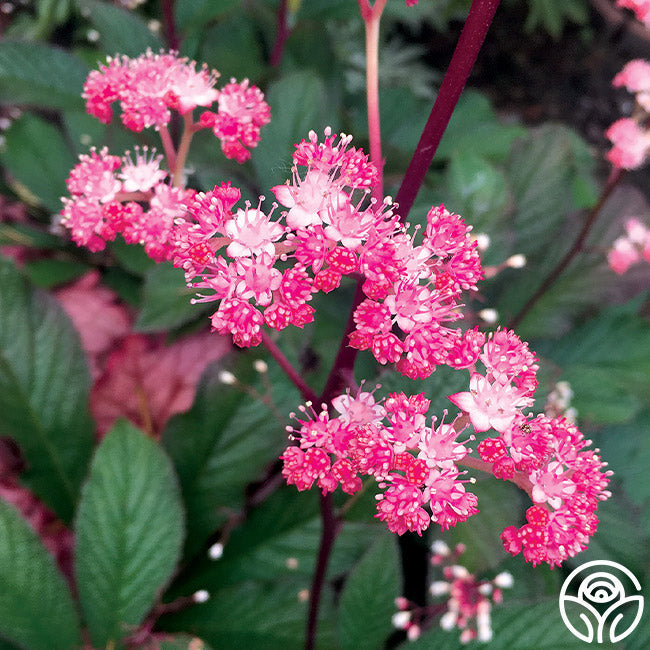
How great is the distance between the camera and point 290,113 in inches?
33.2

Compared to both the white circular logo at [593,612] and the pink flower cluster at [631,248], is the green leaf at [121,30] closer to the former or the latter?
the pink flower cluster at [631,248]

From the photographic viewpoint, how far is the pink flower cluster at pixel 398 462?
0.40 m

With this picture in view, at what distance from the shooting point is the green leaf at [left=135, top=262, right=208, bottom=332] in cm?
99

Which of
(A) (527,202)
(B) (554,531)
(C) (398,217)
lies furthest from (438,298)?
(A) (527,202)

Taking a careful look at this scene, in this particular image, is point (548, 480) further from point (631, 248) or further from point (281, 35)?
point (281, 35)

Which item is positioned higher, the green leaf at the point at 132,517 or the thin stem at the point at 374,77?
the thin stem at the point at 374,77

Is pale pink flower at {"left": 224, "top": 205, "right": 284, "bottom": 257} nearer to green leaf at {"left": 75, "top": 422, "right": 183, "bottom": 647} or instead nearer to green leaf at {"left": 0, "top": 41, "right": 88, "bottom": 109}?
green leaf at {"left": 75, "top": 422, "right": 183, "bottom": 647}

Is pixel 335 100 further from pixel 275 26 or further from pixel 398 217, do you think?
pixel 398 217

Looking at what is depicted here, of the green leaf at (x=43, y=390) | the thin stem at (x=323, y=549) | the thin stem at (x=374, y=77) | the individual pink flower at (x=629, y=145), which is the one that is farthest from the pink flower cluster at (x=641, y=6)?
the green leaf at (x=43, y=390)

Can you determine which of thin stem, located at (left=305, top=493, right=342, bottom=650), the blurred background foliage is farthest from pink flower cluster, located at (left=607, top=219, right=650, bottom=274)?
thin stem, located at (left=305, top=493, right=342, bottom=650)

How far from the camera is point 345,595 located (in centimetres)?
81

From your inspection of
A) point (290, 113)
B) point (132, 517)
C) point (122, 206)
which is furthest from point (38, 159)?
point (122, 206)

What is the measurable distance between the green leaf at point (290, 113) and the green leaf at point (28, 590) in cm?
59

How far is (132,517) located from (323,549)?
1.09 feet
